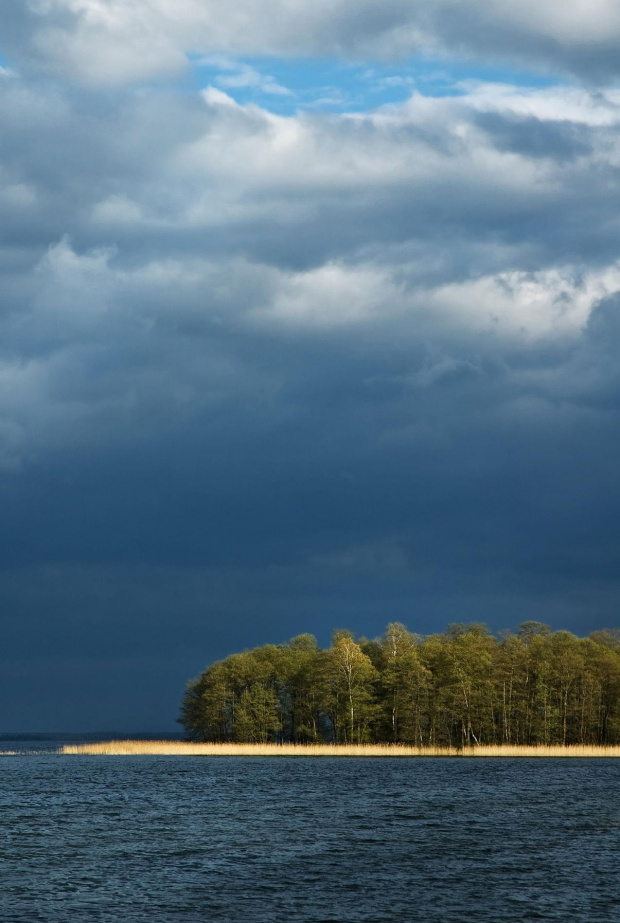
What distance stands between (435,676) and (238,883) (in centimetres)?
8190

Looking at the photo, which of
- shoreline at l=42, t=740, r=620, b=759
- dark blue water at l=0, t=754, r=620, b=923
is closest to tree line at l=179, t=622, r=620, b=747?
shoreline at l=42, t=740, r=620, b=759

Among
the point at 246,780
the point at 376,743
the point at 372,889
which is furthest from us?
the point at 376,743

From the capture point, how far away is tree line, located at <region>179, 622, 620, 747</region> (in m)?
112

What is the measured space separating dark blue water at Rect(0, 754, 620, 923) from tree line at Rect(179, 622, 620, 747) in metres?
32.3

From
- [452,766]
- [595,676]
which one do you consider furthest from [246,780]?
[595,676]

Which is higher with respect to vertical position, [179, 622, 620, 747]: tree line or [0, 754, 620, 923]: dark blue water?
[179, 622, 620, 747]: tree line

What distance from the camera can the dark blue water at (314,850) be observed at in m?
30.9

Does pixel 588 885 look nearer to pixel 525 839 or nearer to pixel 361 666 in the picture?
pixel 525 839

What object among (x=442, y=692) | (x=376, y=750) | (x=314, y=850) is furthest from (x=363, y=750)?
(x=314, y=850)

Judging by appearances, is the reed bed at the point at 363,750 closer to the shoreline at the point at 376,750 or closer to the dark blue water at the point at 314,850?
the shoreline at the point at 376,750

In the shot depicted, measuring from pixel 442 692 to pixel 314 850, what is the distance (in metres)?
69.2

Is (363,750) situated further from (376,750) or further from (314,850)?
(314,850)

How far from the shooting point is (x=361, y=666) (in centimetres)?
11425

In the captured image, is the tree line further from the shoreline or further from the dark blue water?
the dark blue water
